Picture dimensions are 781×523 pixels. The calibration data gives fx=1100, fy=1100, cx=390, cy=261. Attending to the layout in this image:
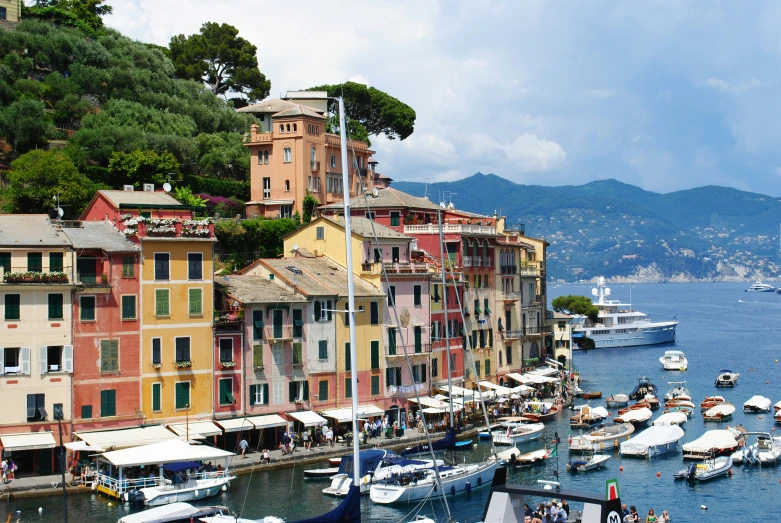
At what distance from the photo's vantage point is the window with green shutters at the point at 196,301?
65.1 meters

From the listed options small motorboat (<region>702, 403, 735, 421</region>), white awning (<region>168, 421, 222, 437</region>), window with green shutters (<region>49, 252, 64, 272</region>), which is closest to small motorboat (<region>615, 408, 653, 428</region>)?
small motorboat (<region>702, 403, 735, 421</region>)

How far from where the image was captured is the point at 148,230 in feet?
208

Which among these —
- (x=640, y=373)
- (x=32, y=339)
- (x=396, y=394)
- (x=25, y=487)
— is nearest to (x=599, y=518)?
(x=25, y=487)

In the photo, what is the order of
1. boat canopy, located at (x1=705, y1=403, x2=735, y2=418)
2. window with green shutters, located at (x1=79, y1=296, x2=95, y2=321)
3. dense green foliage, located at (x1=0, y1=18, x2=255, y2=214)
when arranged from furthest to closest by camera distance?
dense green foliage, located at (x1=0, y1=18, x2=255, y2=214)
boat canopy, located at (x1=705, y1=403, x2=735, y2=418)
window with green shutters, located at (x1=79, y1=296, x2=95, y2=321)

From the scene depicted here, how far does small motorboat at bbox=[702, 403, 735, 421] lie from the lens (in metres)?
88.2

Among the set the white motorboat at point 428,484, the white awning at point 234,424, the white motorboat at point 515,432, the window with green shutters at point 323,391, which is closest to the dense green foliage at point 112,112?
the window with green shutters at point 323,391

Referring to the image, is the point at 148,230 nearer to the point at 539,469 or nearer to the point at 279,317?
the point at 279,317

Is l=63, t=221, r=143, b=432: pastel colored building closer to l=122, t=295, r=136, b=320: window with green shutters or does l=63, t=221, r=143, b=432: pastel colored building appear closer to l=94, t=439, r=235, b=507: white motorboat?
l=122, t=295, r=136, b=320: window with green shutters

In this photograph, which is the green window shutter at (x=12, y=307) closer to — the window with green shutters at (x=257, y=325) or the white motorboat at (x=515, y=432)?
the window with green shutters at (x=257, y=325)

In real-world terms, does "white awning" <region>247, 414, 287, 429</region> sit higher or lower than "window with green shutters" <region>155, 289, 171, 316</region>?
lower

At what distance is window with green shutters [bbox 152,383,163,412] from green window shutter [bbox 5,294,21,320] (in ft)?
28.6

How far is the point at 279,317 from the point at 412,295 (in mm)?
13855

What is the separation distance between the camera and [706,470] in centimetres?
6562

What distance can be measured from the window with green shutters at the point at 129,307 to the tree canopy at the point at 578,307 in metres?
110
